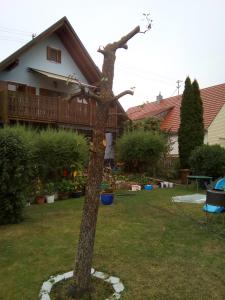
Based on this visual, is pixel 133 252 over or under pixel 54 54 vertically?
under

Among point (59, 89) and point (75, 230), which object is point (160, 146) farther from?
point (75, 230)

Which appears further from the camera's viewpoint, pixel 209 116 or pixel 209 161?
pixel 209 116

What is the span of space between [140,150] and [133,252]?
10.4 m

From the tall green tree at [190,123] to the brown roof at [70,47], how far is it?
5.31 m

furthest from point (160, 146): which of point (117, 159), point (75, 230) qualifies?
point (75, 230)

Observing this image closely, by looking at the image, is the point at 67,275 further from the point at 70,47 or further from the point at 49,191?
the point at 70,47

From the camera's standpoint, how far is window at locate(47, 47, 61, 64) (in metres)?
17.3

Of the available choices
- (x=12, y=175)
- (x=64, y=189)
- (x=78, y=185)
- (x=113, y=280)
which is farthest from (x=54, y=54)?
(x=113, y=280)

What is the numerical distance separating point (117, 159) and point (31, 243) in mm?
11081

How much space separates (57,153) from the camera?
1081 centimetres

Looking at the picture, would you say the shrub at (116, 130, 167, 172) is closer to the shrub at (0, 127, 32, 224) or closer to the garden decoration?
the shrub at (0, 127, 32, 224)

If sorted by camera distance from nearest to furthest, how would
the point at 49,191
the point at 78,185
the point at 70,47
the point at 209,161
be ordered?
the point at 49,191 → the point at 78,185 → the point at 209,161 → the point at 70,47

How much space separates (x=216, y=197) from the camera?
20.5 ft

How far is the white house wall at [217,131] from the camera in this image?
68.9ft
